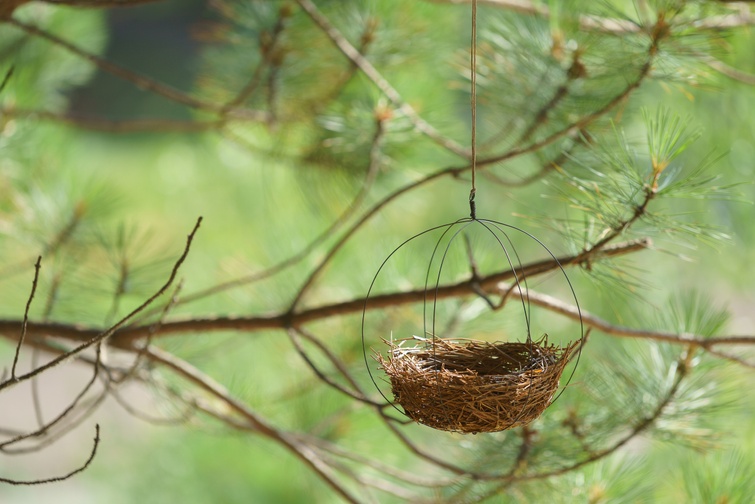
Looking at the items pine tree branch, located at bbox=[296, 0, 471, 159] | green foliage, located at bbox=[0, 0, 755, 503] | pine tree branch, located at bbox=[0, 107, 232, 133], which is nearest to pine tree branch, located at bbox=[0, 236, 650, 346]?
green foliage, located at bbox=[0, 0, 755, 503]

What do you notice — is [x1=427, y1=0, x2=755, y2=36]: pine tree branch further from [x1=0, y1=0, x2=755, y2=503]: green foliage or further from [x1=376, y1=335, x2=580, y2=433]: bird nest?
[x1=376, y1=335, x2=580, y2=433]: bird nest

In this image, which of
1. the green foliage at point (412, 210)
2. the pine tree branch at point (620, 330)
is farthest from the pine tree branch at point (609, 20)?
the pine tree branch at point (620, 330)

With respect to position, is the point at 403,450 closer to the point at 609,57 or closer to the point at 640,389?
the point at 640,389

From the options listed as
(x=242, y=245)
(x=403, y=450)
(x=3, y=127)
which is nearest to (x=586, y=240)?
(x=3, y=127)

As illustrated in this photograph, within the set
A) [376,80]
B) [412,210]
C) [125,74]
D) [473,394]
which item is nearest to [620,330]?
[473,394]

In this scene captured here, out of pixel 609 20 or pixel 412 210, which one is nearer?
pixel 609 20

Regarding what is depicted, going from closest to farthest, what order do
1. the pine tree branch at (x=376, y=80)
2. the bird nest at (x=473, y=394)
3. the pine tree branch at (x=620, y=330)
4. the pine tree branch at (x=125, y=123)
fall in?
the bird nest at (x=473, y=394)
the pine tree branch at (x=620, y=330)
the pine tree branch at (x=376, y=80)
the pine tree branch at (x=125, y=123)

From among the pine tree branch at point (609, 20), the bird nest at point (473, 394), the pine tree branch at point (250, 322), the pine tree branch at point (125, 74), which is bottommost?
the bird nest at point (473, 394)

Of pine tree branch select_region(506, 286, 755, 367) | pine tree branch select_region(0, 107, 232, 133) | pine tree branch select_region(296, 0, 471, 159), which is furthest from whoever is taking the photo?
pine tree branch select_region(0, 107, 232, 133)

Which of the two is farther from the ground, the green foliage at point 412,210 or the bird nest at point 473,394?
the green foliage at point 412,210

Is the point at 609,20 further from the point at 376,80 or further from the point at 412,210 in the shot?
the point at 412,210

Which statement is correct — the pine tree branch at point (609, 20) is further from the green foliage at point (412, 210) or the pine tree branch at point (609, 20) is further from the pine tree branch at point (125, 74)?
the pine tree branch at point (125, 74)
